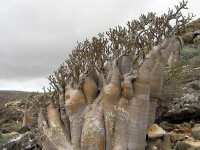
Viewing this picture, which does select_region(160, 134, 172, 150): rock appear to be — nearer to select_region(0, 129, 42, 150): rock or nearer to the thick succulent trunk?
the thick succulent trunk

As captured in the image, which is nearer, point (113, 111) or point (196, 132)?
point (113, 111)

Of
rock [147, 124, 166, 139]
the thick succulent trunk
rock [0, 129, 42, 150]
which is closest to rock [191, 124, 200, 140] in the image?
rock [147, 124, 166, 139]

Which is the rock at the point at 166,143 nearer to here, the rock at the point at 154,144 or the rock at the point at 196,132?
the rock at the point at 154,144

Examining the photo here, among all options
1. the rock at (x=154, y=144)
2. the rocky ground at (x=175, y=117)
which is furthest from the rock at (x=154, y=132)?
the rock at (x=154, y=144)

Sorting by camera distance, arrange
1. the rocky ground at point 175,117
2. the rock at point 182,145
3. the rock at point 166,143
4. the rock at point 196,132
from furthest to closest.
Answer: the rock at point 196,132 → the rocky ground at point 175,117 → the rock at point 166,143 → the rock at point 182,145

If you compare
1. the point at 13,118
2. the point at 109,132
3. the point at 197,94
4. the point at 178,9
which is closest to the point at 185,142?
the point at 109,132

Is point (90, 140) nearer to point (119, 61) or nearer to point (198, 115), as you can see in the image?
point (119, 61)

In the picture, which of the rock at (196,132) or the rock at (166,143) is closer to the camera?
the rock at (166,143)

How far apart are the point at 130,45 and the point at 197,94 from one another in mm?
2857

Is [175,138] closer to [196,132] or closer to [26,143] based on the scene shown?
[196,132]

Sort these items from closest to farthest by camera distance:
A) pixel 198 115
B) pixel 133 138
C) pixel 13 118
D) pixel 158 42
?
pixel 133 138, pixel 158 42, pixel 198 115, pixel 13 118

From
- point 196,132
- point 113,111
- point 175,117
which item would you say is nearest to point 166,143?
point 196,132

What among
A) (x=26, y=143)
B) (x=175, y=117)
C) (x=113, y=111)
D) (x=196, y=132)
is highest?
(x=113, y=111)

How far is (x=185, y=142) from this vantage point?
880 centimetres
